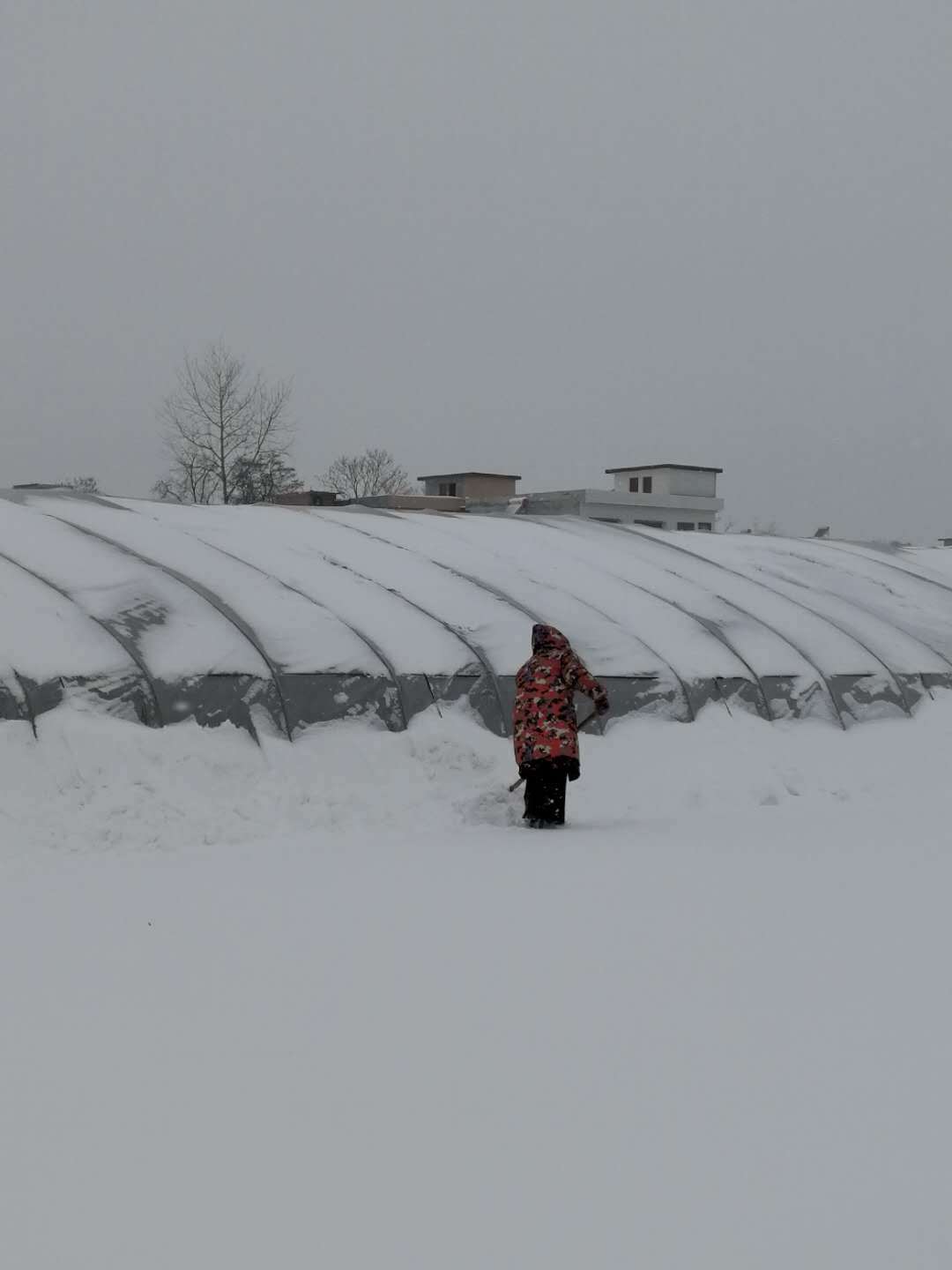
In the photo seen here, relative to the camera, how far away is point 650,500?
56594mm

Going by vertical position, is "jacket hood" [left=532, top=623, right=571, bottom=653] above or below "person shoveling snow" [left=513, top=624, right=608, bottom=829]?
above

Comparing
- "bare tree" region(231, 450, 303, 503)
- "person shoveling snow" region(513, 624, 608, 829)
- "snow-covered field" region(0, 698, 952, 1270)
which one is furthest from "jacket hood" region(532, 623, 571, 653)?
"bare tree" region(231, 450, 303, 503)

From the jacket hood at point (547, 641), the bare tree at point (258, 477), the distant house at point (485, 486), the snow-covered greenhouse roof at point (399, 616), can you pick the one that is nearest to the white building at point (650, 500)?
the distant house at point (485, 486)

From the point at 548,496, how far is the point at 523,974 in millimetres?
49136

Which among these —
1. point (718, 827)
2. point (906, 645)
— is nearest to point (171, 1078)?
point (718, 827)

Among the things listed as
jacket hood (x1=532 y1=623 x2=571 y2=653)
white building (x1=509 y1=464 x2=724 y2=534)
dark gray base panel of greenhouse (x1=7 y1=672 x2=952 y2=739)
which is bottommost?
dark gray base panel of greenhouse (x1=7 y1=672 x2=952 y2=739)

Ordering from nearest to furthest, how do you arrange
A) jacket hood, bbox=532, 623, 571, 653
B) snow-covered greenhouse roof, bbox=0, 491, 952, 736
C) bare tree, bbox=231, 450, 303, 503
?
jacket hood, bbox=532, 623, 571, 653, snow-covered greenhouse roof, bbox=0, 491, 952, 736, bare tree, bbox=231, 450, 303, 503

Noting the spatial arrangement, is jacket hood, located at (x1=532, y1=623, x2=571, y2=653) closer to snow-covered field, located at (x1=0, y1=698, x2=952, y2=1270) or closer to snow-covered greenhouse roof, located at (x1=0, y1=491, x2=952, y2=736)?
snow-covered field, located at (x1=0, y1=698, x2=952, y2=1270)

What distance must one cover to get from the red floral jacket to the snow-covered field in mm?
715

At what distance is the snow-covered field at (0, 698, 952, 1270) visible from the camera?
13.9ft

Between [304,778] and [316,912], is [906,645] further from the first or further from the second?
[316,912]

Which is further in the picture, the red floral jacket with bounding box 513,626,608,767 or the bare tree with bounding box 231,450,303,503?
the bare tree with bounding box 231,450,303,503

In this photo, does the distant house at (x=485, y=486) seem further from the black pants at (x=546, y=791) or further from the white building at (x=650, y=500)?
the black pants at (x=546, y=791)

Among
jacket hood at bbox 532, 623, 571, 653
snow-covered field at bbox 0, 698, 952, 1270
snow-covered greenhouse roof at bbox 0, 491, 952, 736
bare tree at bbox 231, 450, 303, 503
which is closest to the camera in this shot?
snow-covered field at bbox 0, 698, 952, 1270
